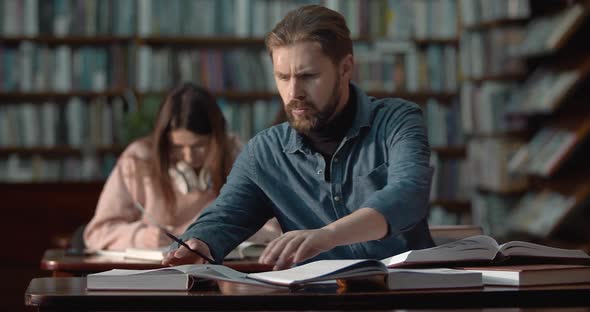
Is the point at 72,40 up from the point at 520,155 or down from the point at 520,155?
up

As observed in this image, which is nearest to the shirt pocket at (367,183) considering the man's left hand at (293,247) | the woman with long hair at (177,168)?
the man's left hand at (293,247)

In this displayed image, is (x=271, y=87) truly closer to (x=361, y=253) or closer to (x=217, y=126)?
(x=217, y=126)

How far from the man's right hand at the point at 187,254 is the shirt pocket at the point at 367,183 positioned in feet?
1.16

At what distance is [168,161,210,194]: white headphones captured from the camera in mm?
2947

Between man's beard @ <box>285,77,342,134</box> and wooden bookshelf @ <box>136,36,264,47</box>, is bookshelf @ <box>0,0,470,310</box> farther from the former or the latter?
man's beard @ <box>285,77,342,134</box>

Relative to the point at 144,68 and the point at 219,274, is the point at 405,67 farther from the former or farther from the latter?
the point at 219,274

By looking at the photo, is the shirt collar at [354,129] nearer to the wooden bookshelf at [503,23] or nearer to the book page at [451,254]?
the book page at [451,254]

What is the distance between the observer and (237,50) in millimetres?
5254

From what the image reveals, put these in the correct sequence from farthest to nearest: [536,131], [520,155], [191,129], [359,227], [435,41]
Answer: [435,41] → [536,131] → [520,155] → [191,129] → [359,227]

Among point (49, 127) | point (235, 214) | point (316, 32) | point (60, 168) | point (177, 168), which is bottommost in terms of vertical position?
point (60, 168)

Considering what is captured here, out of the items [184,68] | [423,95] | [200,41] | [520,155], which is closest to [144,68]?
[184,68]

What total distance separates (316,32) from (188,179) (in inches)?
50.2

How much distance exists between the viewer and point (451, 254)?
142 centimetres

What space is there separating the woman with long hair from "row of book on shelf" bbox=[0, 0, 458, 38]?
224 cm
